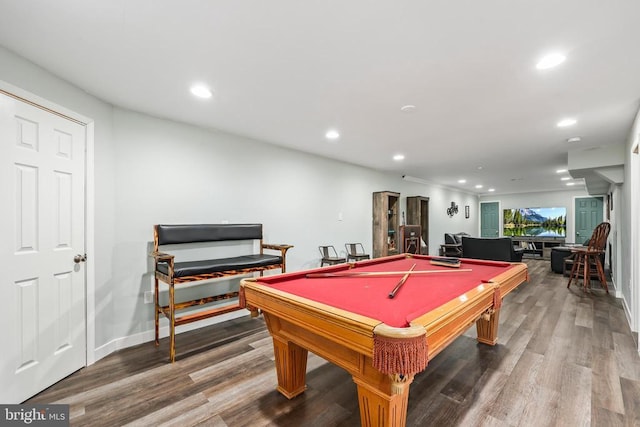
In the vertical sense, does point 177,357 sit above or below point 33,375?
below

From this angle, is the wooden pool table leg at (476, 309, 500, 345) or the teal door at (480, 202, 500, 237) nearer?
the wooden pool table leg at (476, 309, 500, 345)

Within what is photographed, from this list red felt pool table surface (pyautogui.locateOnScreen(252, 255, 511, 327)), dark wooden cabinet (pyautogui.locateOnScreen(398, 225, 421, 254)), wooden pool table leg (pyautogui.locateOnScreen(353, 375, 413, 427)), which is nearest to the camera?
wooden pool table leg (pyautogui.locateOnScreen(353, 375, 413, 427))

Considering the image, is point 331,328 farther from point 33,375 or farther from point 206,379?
point 33,375

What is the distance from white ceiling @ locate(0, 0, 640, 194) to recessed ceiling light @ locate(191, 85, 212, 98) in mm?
55

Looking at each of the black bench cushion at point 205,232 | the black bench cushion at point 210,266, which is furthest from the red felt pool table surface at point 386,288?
the black bench cushion at point 205,232

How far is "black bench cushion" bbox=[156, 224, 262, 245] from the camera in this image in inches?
111

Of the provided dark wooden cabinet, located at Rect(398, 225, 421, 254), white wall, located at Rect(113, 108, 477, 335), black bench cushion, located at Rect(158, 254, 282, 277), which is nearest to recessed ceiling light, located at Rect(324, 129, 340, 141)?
white wall, located at Rect(113, 108, 477, 335)

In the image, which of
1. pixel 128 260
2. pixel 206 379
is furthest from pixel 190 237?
pixel 206 379

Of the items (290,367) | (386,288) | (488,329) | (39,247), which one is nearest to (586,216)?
(488,329)

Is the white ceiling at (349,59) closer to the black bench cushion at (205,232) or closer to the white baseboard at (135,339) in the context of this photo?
the black bench cushion at (205,232)

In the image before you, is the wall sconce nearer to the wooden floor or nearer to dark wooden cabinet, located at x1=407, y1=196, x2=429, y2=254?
dark wooden cabinet, located at x1=407, y1=196, x2=429, y2=254

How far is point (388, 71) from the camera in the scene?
203 centimetres

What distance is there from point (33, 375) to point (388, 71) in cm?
331

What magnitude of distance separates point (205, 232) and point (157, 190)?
652 millimetres
